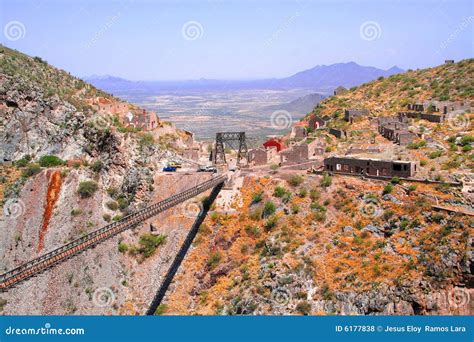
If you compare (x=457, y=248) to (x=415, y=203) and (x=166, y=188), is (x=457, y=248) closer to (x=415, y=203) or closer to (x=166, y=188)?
(x=415, y=203)

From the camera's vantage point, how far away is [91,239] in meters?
35.7

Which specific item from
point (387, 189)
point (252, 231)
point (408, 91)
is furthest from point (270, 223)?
point (408, 91)

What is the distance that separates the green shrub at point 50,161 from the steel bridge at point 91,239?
40.2ft

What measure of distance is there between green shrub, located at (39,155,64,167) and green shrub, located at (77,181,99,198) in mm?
3645

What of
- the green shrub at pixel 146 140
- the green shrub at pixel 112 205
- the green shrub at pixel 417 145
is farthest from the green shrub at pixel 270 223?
the green shrub at pixel 146 140

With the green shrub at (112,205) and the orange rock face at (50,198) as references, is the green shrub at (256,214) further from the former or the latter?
the orange rock face at (50,198)

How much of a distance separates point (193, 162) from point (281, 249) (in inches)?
632

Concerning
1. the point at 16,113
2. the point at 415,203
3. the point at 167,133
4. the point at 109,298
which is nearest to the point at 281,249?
the point at 415,203

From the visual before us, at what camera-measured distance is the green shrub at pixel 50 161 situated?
51.0 meters

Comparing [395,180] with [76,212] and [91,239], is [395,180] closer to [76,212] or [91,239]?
[91,239]

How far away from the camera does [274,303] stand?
34719mm

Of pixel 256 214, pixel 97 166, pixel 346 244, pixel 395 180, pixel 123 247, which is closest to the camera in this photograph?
pixel 346 244

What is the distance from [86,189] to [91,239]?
13.2 meters

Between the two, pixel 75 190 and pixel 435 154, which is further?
pixel 75 190
